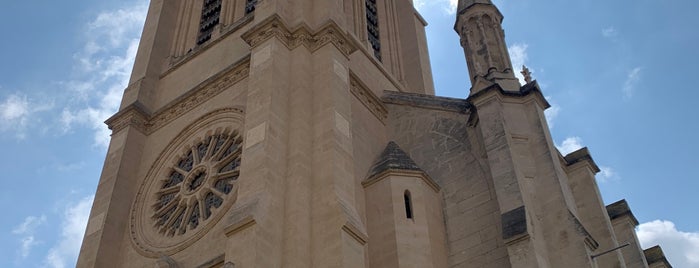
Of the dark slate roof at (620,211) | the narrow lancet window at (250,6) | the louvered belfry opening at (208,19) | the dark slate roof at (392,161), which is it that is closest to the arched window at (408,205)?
the dark slate roof at (392,161)

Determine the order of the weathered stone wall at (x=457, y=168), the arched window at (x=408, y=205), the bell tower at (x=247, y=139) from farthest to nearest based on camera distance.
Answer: the arched window at (x=408, y=205) → the weathered stone wall at (x=457, y=168) → the bell tower at (x=247, y=139)

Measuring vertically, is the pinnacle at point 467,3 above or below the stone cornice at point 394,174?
above

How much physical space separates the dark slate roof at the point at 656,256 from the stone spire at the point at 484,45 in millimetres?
8111

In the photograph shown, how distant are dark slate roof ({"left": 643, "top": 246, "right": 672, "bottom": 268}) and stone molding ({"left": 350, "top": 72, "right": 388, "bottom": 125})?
9.45 meters

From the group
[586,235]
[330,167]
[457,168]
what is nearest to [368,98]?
[457,168]

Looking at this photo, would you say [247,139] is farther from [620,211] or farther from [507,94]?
[620,211]

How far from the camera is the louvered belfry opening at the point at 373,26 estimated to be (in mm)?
27031

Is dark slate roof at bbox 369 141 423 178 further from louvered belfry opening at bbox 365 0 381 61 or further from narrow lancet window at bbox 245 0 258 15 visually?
narrow lancet window at bbox 245 0 258 15

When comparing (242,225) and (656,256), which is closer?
(242,225)

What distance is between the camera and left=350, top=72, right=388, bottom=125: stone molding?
2105 centimetres

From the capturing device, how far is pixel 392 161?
18703 mm

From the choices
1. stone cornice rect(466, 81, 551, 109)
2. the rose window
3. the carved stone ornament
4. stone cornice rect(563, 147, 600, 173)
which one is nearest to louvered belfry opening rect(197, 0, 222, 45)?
the carved stone ornament

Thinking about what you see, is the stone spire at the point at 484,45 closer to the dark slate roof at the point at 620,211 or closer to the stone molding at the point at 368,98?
the stone molding at the point at 368,98

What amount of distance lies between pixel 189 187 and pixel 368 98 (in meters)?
5.67
